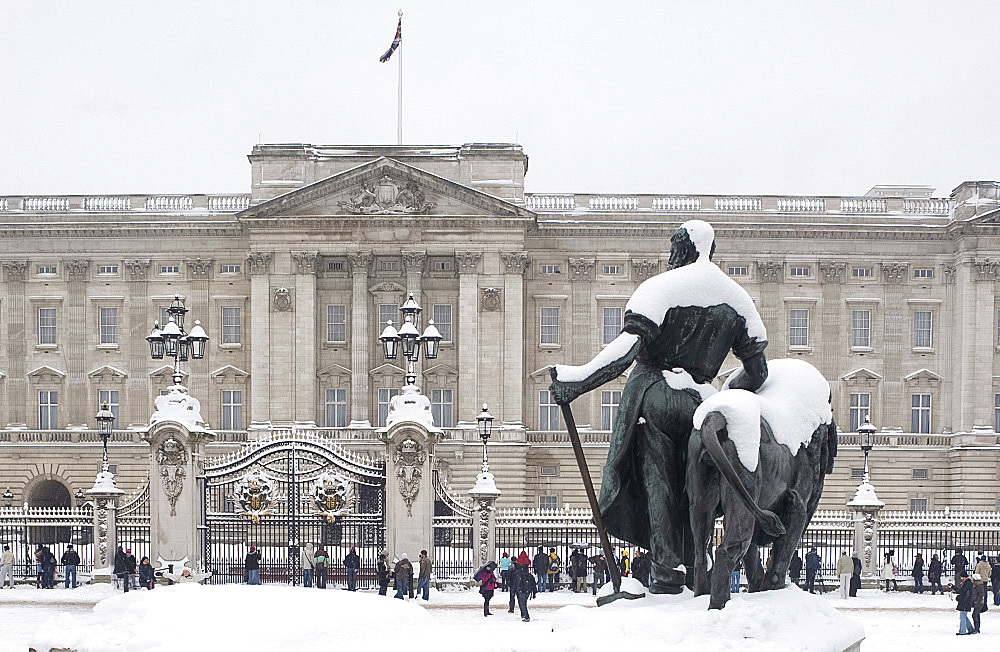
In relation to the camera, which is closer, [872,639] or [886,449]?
[872,639]

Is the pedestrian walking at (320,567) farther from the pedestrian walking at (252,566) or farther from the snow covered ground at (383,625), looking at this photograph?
the snow covered ground at (383,625)

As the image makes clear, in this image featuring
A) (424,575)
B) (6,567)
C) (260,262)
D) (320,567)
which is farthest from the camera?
(260,262)

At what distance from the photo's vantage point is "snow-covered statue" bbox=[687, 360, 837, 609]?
837cm

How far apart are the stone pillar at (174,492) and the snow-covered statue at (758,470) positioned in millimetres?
20300

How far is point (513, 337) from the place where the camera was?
175ft

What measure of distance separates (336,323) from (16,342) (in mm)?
13478

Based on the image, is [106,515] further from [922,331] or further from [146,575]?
[922,331]

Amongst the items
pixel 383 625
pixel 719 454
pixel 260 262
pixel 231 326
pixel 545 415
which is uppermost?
pixel 260 262

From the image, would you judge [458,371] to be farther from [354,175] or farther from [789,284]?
[789,284]

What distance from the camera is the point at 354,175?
5253cm

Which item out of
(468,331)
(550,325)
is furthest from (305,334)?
(550,325)

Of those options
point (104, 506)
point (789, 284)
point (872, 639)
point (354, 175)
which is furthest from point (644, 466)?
point (789, 284)

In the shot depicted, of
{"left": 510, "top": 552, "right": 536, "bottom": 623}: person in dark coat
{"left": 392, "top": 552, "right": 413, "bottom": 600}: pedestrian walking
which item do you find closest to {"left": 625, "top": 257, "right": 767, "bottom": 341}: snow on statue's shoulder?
{"left": 510, "top": 552, "right": 536, "bottom": 623}: person in dark coat

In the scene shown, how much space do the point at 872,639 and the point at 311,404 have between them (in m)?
35.0
